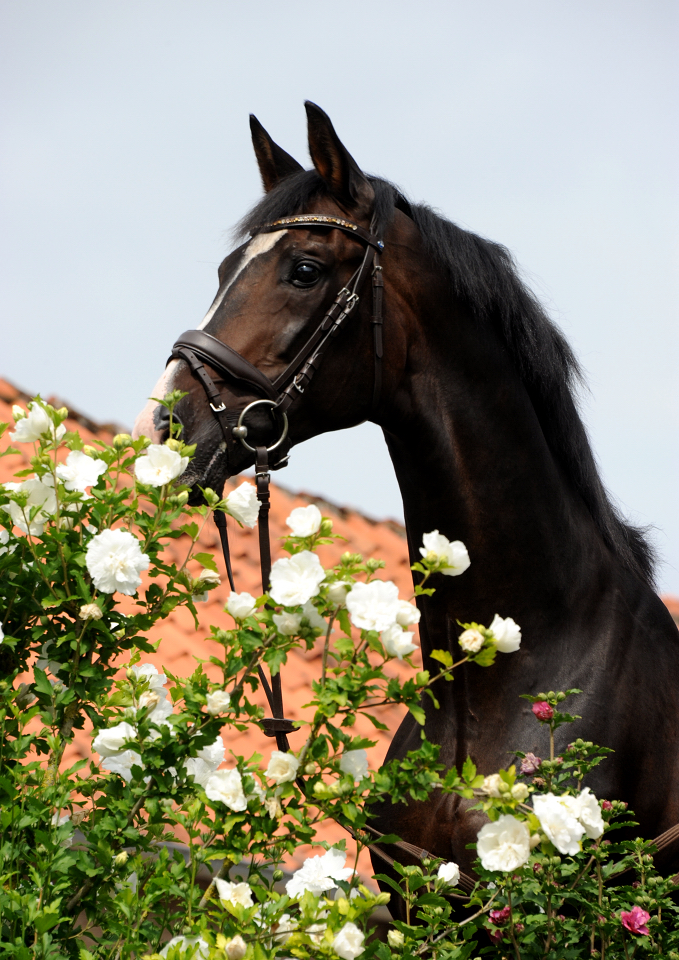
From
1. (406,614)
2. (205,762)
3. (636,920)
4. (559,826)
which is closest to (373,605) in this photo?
(406,614)

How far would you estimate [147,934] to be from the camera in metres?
1.54

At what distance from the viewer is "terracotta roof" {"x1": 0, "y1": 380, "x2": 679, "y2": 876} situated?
449 centimetres

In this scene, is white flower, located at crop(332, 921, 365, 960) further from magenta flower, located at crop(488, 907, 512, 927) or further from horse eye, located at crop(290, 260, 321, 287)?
horse eye, located at crop(290, 260, 321, 287)

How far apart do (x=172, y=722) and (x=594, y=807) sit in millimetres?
655

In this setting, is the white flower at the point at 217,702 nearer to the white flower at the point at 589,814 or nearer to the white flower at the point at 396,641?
the white flower at the point at 396,641

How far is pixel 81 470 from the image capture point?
1714mm

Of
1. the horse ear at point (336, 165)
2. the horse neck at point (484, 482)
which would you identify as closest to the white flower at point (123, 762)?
the horse neck at point (484, 482)

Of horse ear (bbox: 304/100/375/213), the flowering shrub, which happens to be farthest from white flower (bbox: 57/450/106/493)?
horse ear (bbox: 304/100/375/213)

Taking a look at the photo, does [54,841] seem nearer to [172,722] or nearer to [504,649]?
[172,722]

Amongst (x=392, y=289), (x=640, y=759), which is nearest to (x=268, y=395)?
(x=392, y=289)

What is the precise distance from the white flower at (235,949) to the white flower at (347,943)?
0.43 feet

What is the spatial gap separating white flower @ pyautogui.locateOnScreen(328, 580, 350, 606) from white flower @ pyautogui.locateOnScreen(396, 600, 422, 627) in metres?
0.09

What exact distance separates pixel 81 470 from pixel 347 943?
2.97 feet

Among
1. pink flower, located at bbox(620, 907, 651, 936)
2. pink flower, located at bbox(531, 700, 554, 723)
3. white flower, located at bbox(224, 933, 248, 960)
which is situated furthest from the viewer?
pink flower, located at bbox(531, 700, 554, 723)
